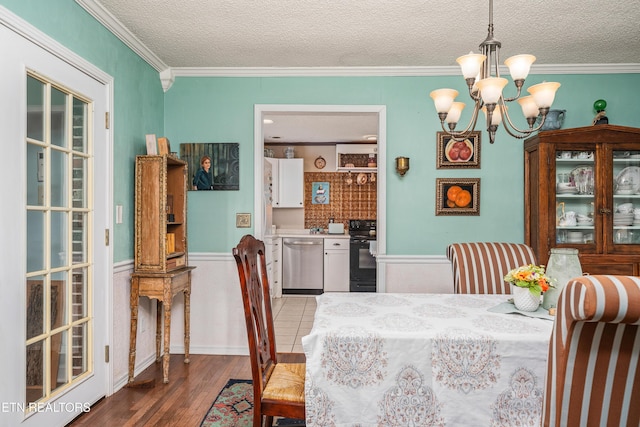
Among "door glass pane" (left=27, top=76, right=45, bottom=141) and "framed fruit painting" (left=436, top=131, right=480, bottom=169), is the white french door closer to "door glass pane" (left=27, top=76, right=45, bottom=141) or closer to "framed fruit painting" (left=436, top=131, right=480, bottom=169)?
"door glass pane" (left=27, top=76, right=45, bottom=141)

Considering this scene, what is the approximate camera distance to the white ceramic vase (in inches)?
73.5

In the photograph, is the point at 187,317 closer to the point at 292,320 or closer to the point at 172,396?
the point at 172,396

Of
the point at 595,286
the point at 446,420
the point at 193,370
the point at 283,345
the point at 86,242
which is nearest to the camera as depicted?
the point at 595,286

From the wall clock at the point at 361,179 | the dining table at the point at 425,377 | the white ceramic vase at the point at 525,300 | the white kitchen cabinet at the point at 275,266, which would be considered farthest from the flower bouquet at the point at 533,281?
the wall clock at the point at 361,179

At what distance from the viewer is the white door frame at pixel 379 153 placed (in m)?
3.60

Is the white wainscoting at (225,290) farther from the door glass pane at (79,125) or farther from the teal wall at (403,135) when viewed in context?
the door glass pane at (79,125)

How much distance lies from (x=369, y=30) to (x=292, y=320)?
3137 mm

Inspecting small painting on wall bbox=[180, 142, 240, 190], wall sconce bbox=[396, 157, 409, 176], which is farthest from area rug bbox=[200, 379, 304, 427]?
wall sconce bbox=[396, 157, 409, 176]

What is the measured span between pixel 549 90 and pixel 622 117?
2379 mm

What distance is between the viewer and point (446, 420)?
5.00 feet

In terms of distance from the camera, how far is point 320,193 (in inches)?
272

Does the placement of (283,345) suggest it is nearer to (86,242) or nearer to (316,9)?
(86,242)

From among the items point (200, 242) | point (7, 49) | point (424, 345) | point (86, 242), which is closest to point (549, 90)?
point (424, 345)

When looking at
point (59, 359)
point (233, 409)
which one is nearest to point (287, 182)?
point (233, 409)
